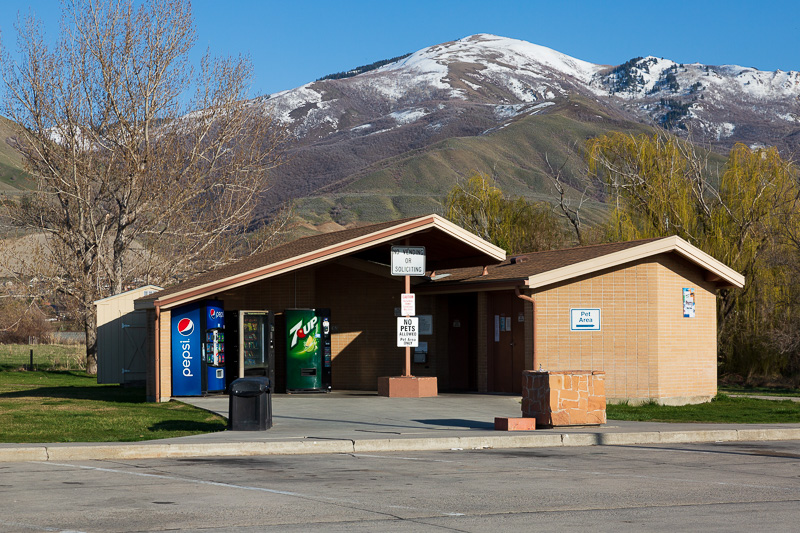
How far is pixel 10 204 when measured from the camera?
38.5m

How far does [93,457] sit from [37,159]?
27331 millimetres

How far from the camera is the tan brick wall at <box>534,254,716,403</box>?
22.1m

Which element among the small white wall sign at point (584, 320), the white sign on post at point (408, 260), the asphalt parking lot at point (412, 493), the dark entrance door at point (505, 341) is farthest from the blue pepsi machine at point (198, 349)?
the asphalt parking lot at point (412, 493)

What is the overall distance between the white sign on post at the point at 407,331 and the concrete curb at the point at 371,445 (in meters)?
6.84

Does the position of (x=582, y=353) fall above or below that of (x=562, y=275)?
below

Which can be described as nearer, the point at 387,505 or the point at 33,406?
the point at 387,505

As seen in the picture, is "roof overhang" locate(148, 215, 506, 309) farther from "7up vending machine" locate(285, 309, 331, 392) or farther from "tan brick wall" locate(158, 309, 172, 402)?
"7up vending machine" locate(285, 309, 331, 392)

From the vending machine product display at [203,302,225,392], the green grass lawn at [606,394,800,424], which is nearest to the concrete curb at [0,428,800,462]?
the green grass lawn at [606,394,800,424]

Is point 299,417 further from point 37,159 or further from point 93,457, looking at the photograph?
point 37,159

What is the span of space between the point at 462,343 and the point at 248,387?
11970 millimetres

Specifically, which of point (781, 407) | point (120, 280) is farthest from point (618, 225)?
point (120, 280)

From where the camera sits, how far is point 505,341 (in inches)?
940

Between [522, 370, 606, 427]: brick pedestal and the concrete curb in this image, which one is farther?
[522, 370, 606, 427]: brick pedestal

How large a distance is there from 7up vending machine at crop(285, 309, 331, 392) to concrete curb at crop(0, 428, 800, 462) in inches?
408
